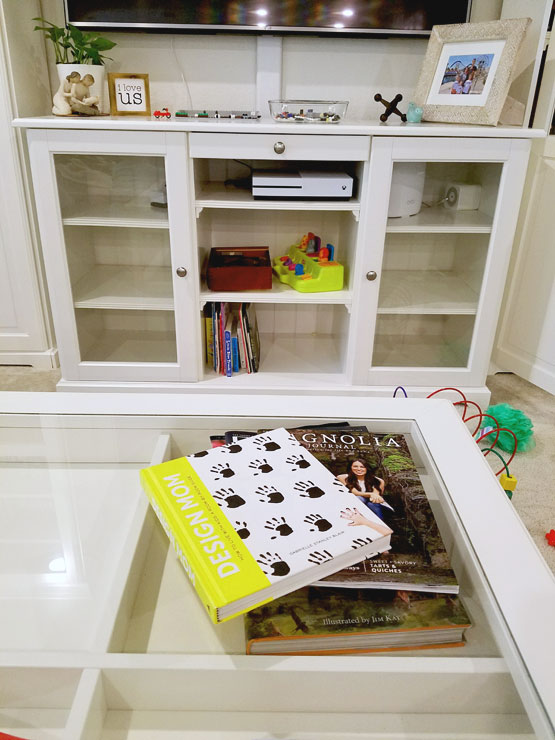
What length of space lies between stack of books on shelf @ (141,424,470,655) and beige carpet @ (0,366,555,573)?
0.85 metres

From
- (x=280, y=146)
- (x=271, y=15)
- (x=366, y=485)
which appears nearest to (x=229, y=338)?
(x=280, y=146)

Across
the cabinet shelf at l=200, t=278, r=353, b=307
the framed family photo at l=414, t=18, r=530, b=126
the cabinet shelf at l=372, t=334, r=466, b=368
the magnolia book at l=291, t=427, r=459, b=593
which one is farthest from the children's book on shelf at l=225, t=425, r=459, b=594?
the framed family photo at l=414, t=18, r=530, b=126

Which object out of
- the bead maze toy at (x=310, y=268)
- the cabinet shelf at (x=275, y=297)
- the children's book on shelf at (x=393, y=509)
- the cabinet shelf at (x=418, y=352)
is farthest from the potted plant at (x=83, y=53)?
the children's book on shelf at (x=393, y=509)

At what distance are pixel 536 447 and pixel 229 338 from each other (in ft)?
3.75

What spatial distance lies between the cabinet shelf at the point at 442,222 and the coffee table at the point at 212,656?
4.17 ft

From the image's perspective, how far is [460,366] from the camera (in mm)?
2074

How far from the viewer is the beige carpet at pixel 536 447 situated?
59.8 inches

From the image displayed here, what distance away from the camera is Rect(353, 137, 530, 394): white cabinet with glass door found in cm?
177

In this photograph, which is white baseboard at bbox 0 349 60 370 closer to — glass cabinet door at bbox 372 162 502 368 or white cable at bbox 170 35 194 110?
white cable at bbox 170 35 194 110

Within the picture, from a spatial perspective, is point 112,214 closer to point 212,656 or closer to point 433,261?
point 433,261

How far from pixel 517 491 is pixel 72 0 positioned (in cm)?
222

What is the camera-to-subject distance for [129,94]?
1.87 m

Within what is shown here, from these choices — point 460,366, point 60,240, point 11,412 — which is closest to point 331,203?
point 460,366

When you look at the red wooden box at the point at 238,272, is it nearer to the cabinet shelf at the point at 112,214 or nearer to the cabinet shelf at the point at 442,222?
the cabinet shelf at the point at 112,214
